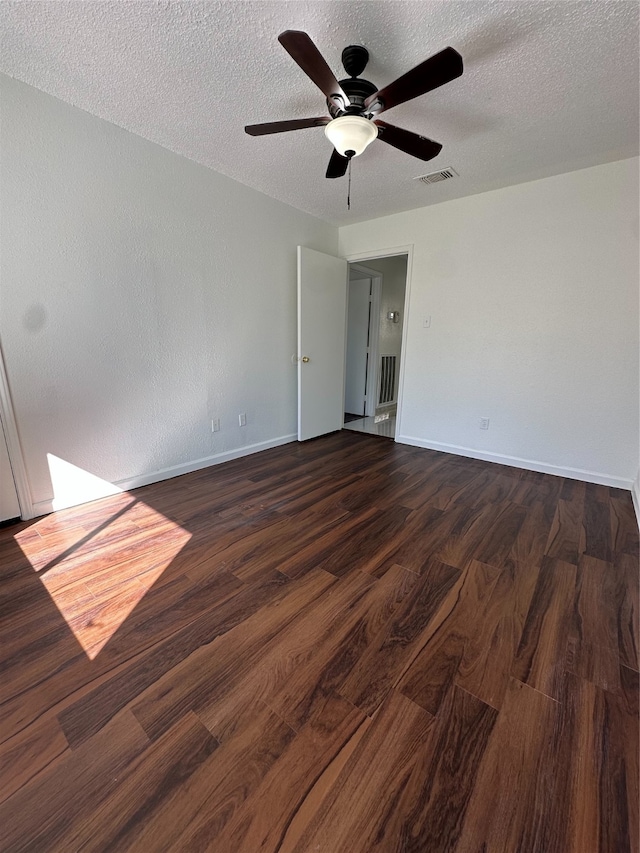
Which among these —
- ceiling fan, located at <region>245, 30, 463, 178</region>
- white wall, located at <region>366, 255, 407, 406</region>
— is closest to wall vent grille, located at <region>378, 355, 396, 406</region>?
white wall, located at <region>366, 255, 407, 406</region>

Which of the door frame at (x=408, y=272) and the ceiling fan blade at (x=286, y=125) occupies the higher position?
the ceiling fan blade at (x=286, y=125)

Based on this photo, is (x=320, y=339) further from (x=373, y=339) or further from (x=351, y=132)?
(x=351, y=132)

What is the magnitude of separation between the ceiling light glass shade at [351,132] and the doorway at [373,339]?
3065 mm

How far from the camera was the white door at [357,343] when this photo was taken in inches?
198

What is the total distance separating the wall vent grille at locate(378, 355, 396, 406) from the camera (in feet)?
18.3

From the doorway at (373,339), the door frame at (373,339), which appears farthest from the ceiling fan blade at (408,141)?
the doorway at (373,339)

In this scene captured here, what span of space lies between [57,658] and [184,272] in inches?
99.9

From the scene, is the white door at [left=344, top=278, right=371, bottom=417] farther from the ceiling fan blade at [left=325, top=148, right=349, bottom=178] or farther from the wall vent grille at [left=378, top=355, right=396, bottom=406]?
the ceiling fan blade at [left=325, top=148, right=349, bottom=178]

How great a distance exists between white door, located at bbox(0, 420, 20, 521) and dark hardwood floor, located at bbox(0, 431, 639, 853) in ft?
0.32

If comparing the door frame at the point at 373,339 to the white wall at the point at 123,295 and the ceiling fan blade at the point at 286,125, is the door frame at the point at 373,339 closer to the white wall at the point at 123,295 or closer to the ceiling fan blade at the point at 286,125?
the white wall at the point at 123,295

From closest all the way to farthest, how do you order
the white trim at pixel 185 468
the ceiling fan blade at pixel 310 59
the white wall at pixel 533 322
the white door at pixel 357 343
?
the ceiling fan blade at pixel 310 59 < the white trim at pixel 185 468 < the white wall at pixel 533 322 < the white door at pixel 357 343

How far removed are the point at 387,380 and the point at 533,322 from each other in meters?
2.93

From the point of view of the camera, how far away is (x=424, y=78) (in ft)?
4.46

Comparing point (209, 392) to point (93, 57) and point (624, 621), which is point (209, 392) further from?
point (624, 621)
